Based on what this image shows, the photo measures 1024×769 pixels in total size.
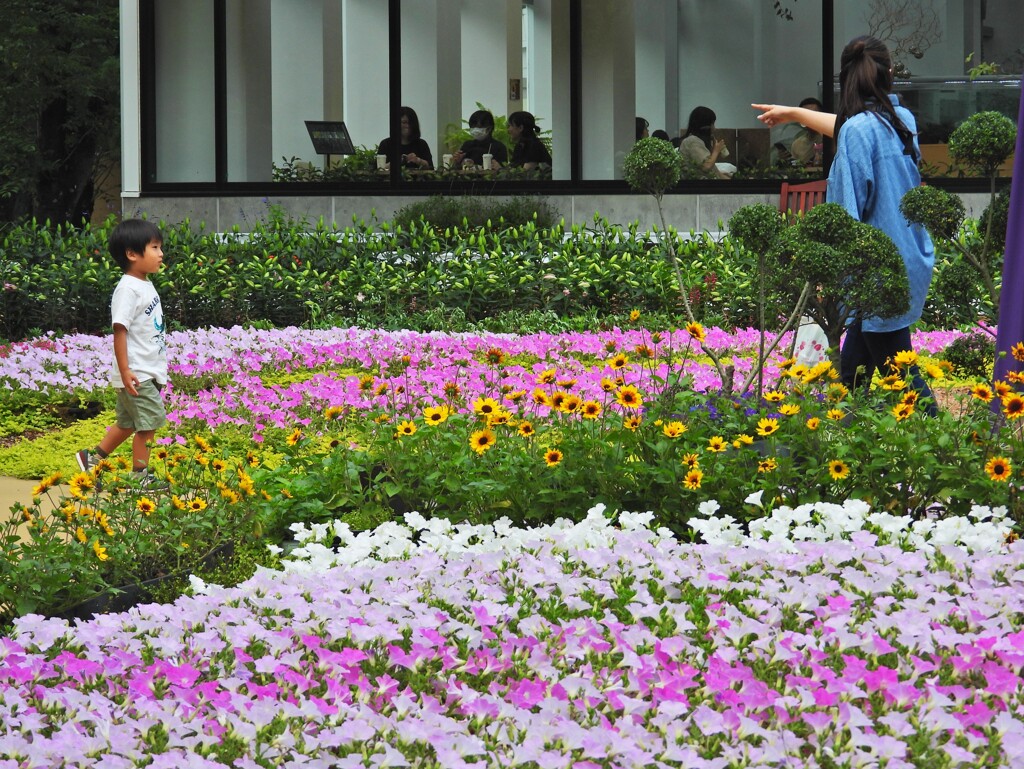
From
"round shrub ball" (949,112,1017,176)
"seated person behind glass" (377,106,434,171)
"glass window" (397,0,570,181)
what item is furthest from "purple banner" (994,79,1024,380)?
"seated person behind glass" (377,106,434,171)

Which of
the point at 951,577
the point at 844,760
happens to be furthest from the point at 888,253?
the point at 844,760

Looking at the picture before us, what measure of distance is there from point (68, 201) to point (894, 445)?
23642 millimetres

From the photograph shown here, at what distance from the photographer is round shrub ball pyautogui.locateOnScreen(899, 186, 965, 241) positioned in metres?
5.30

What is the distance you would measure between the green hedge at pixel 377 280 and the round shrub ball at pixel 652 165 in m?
4.37

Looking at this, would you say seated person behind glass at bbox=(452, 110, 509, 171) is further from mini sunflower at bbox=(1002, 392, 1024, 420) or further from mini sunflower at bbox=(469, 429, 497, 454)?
mini sunflower at bbox=(1002, 392, 1024, 420)

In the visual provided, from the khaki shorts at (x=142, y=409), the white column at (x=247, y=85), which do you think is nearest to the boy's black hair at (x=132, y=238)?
the khaki shorts at (x=142, y=409)

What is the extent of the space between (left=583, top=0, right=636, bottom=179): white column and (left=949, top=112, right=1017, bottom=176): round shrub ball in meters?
7.87

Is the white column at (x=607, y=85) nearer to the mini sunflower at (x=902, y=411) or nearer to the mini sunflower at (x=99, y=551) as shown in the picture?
the mini sunflower at (x=902, y=411)

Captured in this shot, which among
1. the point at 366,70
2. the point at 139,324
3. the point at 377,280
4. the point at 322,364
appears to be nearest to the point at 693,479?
the point at 139,324

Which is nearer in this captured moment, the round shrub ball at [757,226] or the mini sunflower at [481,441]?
the mini sunflower at [481,441]

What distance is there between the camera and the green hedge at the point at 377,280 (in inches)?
434

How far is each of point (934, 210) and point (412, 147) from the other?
897cm

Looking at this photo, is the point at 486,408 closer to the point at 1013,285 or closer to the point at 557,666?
the point at 557,666

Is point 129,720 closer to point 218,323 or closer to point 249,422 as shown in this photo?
point 249,422
